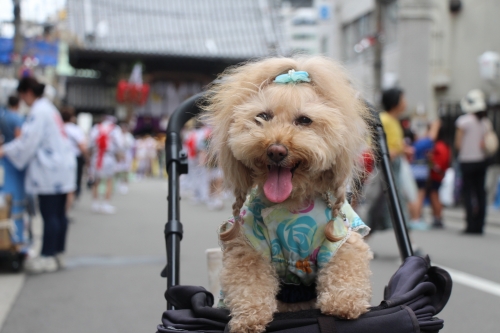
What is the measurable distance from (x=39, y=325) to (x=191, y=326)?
2.79m

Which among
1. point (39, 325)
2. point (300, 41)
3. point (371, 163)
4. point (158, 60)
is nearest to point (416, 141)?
point (39, 325)

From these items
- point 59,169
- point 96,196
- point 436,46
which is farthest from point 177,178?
point 436,46

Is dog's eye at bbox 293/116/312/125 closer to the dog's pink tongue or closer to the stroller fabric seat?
the dog's pink tongue

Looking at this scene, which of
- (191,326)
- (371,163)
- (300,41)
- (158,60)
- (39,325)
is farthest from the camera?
(300,41)

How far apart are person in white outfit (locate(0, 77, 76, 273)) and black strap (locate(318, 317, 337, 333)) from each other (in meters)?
4.36

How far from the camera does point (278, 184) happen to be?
1637mm

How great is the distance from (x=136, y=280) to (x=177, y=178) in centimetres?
321

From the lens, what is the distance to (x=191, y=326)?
5.26ft

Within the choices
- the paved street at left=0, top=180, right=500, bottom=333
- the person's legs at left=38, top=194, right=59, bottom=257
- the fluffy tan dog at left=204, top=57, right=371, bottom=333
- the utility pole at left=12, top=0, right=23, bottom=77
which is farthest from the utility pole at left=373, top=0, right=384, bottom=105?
the fluffy tan dog at left=204, top=57, right=371, bottom=333

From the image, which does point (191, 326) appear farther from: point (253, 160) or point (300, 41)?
point (300, 41)

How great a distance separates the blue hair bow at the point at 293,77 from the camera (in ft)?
5.72

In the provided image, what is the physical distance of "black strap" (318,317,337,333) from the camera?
1.57 metres

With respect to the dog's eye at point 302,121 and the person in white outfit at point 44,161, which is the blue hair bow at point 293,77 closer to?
the dog's eye at point 302,121

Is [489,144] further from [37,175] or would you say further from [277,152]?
[277,152]
